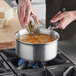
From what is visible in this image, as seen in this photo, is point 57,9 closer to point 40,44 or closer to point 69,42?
point 69,42

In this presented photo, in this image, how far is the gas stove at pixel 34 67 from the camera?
1.69 metres

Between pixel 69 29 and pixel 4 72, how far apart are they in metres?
1.46

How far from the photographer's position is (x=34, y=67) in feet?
5.86

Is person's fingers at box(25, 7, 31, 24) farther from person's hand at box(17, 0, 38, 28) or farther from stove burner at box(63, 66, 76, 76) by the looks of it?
stove burner at box(63, 66, 76, 76)

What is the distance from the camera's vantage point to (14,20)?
3131mm

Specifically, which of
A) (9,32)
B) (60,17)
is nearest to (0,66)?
(60,17)

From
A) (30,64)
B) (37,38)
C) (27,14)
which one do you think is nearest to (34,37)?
(37,38)

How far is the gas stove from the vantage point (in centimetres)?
169

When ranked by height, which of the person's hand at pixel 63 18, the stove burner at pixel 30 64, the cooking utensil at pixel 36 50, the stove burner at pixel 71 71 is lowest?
the stove burner at pixel 71 71

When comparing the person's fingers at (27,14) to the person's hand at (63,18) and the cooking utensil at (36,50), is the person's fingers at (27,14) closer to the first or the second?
the person's hand at (63,18)

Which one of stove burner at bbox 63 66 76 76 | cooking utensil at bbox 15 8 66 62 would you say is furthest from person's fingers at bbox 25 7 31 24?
stove burner at bbox 63 66 76 76

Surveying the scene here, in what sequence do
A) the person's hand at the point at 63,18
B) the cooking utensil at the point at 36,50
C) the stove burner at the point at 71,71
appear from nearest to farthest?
the cooking utensil at the point at 36,50 → the stove burner at the point at 71,71 → the person's hand at the point at 63,18

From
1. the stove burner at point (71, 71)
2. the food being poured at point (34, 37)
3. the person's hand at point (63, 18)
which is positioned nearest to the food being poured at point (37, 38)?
the food being poured at point (34, 37)

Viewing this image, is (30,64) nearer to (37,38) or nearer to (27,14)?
(37,38)
